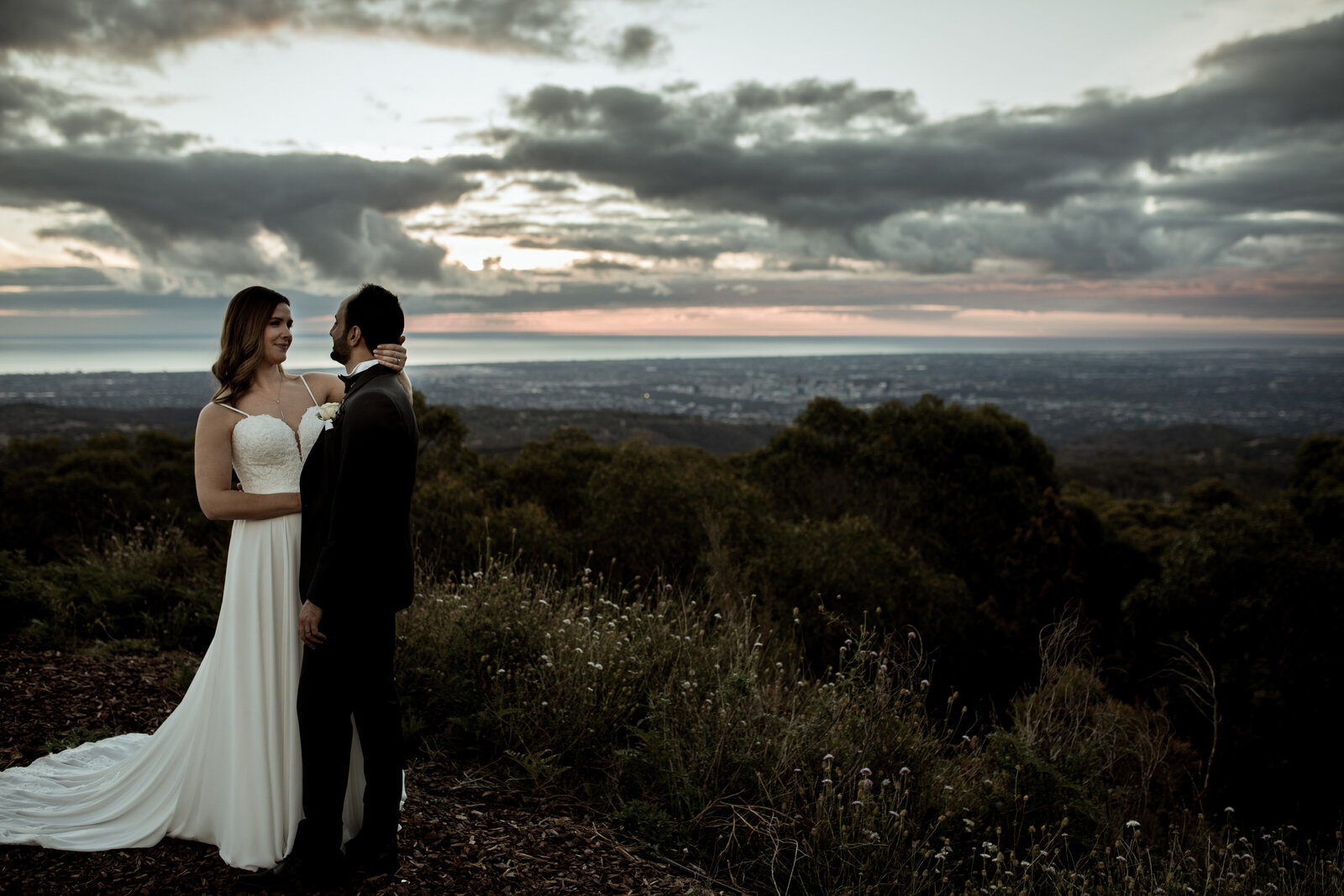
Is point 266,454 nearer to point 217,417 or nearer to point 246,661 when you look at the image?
point 217,417

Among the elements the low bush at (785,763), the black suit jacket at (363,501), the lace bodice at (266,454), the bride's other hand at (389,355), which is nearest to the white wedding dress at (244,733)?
the lace bodice at (266,454)

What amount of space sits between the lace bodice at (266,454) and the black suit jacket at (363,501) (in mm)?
162

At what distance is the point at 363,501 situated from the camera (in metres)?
2.94

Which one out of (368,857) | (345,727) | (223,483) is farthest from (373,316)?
(368,857)

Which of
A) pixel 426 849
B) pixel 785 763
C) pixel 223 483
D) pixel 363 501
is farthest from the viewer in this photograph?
pixel 785 763

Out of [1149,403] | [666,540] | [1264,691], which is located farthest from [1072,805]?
[1149,403]

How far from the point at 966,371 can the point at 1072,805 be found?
120176 mm

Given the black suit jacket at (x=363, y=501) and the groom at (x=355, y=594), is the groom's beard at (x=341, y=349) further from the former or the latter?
the black suit jacket at (x=363, y=501)

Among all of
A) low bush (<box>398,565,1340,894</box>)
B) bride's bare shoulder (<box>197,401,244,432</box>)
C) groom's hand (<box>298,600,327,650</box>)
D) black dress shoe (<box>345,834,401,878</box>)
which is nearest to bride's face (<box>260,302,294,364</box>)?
bride's bare shoulder (<box>197,401,244,432</box>)

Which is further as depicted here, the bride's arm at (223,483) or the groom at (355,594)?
the bride's arm at (223,483)

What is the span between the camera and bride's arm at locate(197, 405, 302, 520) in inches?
124

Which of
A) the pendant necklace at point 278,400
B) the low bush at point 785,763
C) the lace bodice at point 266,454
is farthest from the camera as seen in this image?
the low bush at point 785,763

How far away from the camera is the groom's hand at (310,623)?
2.98 meters

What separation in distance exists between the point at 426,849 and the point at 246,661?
3.67 ft
